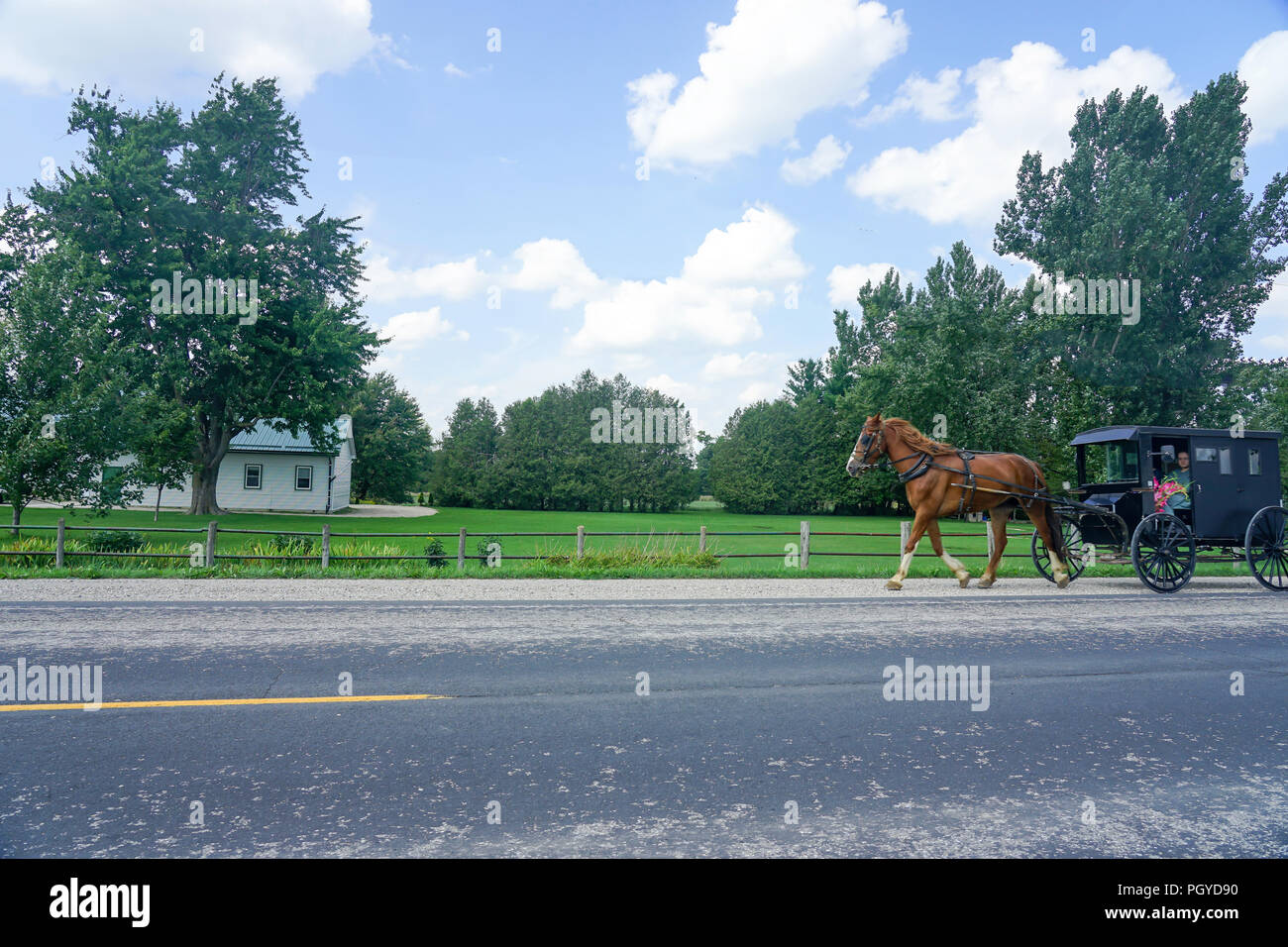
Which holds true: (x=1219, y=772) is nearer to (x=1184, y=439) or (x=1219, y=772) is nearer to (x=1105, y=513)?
(x=1105, y=513)

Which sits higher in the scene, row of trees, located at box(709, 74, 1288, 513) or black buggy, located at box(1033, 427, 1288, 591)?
row of trees, located at box(709, 74, 1288, 513)

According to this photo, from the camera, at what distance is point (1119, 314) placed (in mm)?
33094

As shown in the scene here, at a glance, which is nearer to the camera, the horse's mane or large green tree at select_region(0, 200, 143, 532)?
the horse's mane

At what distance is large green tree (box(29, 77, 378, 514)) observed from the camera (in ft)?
98.7

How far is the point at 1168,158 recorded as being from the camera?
34625 millimetres

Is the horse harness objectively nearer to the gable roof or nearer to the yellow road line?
the yellow road line

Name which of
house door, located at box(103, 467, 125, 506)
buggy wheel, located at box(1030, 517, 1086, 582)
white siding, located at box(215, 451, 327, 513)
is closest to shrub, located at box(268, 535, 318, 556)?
house door, located at box(103, 467, 125, 506)

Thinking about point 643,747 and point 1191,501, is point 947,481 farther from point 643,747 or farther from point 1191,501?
point 643,747

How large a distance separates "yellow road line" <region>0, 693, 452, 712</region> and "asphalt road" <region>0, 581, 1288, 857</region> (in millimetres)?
98

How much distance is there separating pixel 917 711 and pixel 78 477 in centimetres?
2031

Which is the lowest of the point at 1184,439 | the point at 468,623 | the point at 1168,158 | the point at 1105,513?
the point at 468,623

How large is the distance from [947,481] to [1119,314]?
27.2 m

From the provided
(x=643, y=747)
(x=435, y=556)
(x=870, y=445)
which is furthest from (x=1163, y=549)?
(x=435, y=556)
